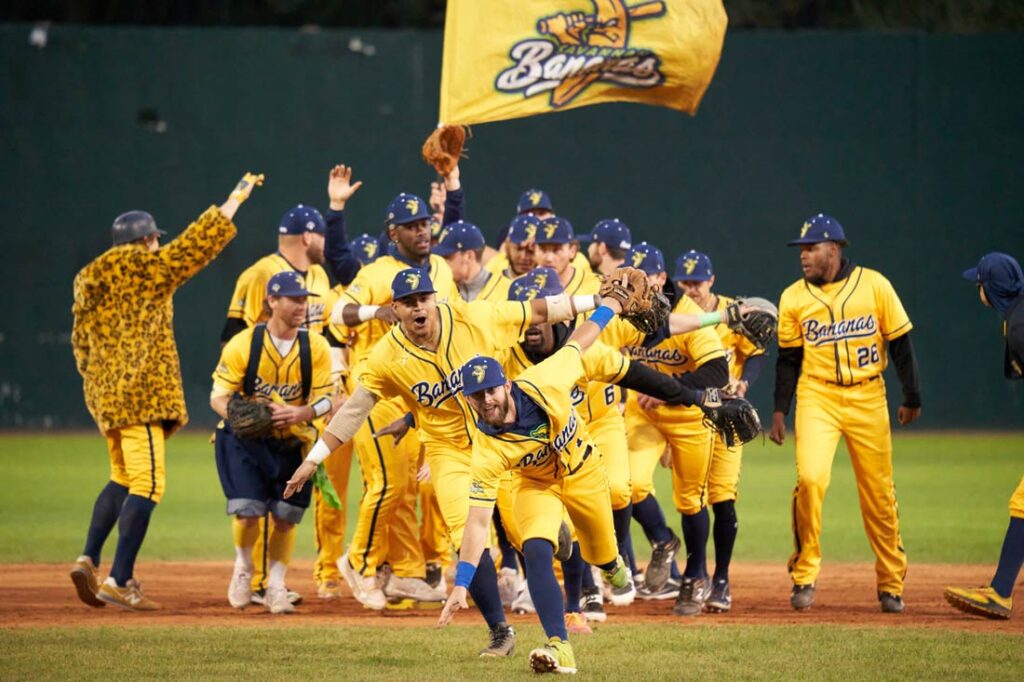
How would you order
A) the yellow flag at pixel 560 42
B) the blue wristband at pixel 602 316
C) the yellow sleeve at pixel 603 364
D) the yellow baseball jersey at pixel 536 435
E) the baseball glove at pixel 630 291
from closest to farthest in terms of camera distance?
the yellow baseball jersey at pixel 536 435 < the blue wristband at pixel 602 316 < the baseball glove at pixel 630 291 < the yellow sleeve at pixel 603 364 < the yellow flag at pixel 560 42

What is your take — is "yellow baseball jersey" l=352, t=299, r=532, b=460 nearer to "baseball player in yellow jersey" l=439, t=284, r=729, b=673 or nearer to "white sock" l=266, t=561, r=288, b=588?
"baseball player in yellow jersey" l=439, t=284, r=729, b=673

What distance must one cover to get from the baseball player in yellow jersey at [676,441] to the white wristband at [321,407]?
71.3 inches

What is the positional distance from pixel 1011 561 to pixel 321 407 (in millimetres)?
4299

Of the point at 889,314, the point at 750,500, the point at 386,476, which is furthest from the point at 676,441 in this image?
the point at 750,500

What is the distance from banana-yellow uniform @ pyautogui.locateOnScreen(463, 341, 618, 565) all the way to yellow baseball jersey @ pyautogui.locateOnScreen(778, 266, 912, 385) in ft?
8.30

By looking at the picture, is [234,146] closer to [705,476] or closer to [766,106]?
[766,106]

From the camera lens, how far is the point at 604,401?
9570 millimetres

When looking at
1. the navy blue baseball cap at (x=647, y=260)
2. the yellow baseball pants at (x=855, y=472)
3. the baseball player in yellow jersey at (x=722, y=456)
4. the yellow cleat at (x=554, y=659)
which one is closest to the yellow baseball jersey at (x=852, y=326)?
the yellow baseball pants at (x=855, y=472)

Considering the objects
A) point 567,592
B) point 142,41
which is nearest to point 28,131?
point 142,41

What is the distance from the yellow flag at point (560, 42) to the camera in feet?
Result: 38.1

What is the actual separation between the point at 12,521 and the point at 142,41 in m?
10.5

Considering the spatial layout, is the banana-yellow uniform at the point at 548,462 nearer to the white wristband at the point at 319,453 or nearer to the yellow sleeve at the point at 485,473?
the yellow sleeve at the point at 485,473

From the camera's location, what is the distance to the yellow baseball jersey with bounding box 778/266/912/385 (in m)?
9.95

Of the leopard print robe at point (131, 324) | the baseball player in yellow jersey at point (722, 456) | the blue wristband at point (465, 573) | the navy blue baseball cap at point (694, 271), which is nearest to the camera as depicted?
the blue wristband at point (465, 573)
